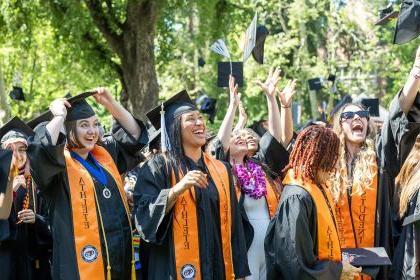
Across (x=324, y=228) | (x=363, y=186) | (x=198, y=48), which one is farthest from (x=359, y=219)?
(x=198, y=48)

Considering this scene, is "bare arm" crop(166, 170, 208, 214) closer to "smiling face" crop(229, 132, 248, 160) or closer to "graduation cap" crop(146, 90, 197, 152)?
"graduation cap" crop(146, 90, 197, 152)

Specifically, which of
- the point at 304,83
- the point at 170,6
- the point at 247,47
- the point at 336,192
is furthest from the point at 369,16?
the point at 336,192

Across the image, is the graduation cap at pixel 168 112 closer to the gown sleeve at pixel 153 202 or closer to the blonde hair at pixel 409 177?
the gown sleeve at pixel 153 202

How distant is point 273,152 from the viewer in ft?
18.8

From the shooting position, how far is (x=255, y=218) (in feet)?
19.4

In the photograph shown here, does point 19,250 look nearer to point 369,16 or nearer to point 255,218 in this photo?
point 255,218

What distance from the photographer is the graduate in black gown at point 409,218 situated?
5.22 metres

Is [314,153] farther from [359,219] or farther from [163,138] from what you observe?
[359,219]

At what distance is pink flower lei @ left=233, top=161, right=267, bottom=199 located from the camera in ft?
19.5

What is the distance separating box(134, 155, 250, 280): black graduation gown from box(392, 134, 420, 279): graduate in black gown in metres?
1.25

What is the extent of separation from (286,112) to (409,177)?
1.07 metres

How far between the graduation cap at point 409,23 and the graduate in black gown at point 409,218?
29.7 inches

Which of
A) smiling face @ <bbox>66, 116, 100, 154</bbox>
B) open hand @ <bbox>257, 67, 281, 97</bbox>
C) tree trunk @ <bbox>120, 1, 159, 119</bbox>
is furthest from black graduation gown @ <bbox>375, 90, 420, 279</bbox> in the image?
tree trunk @ <bbox>120, 1, 159, 119</bbox>

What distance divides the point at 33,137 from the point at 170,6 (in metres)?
A: 8.82
